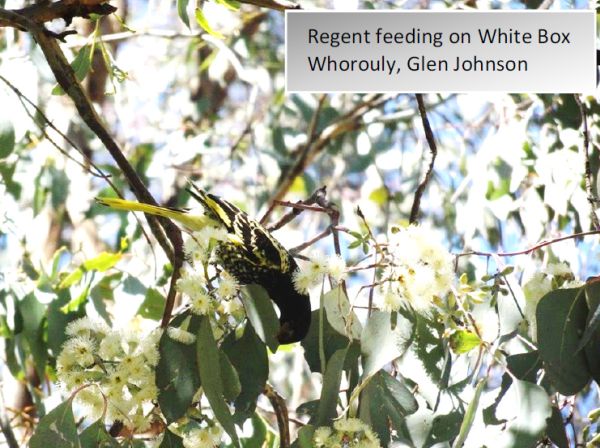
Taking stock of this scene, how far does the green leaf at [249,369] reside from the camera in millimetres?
1558

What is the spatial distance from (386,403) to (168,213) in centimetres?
64

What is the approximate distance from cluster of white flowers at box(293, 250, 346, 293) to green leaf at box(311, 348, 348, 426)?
0.11m

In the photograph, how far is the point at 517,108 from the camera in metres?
2.92

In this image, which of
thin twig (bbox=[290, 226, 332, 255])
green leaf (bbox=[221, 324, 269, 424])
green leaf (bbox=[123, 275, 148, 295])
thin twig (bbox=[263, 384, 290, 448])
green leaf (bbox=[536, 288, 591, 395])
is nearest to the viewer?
green leaf (bbox=[536, 288, 591, 395])

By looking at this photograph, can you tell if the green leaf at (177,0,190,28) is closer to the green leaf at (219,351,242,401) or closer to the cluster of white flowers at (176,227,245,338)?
the cluster of white flowers at (176,227,245,338)

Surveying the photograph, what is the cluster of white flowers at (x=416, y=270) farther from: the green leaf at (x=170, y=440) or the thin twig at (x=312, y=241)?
the green leaf at (x=170, y=440)

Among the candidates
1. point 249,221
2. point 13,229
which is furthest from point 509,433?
point 13,229

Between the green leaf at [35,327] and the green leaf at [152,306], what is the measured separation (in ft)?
0.67

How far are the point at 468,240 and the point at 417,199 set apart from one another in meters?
0.97

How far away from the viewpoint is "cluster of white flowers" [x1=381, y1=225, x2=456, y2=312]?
1414 mm

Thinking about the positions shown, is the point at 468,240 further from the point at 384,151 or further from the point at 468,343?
the point at 468,343

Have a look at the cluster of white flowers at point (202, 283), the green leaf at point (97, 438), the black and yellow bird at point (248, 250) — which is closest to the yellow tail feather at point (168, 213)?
the black and yellow bird at point (248, 250)

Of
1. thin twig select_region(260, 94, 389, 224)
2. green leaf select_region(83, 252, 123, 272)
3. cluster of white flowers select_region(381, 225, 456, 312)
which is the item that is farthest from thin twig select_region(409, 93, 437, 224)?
thin twig select_region(260, 94, 389, 224)

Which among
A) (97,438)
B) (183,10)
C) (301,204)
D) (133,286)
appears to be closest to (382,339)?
(301,204)
